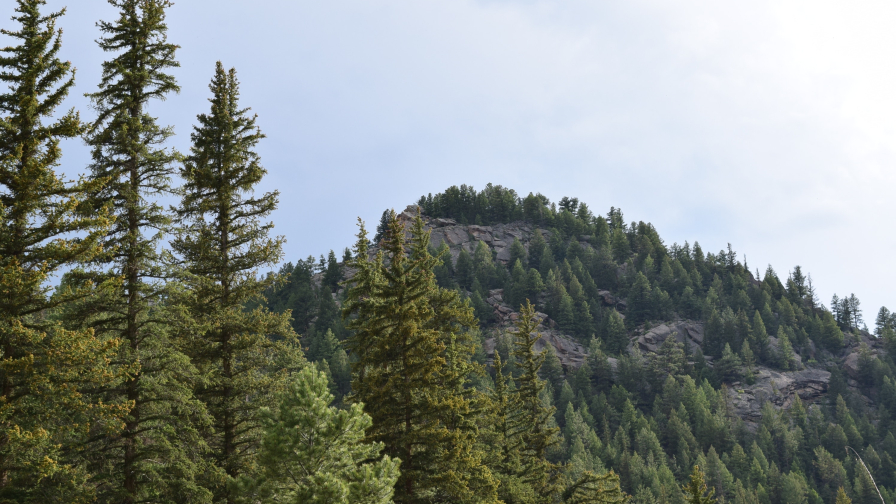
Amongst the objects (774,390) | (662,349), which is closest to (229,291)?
(662,349)

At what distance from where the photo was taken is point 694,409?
11600cm

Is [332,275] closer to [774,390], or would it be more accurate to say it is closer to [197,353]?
[774,390]

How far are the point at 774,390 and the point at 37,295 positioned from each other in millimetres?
150041

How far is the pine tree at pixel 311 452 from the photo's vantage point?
41.1 feet

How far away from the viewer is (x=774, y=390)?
438 feet

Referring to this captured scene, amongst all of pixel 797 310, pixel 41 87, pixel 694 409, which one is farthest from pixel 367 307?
pixel 797 310

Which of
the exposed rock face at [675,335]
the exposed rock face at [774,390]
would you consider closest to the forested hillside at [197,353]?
the exposed rock face at [774,390]

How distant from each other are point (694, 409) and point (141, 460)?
11908 centimetres

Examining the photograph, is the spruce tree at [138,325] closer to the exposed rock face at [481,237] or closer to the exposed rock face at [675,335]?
the exposed rock face at [675,335]

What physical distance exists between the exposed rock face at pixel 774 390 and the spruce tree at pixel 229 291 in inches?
5072

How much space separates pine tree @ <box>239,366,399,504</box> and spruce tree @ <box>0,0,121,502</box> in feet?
10.7

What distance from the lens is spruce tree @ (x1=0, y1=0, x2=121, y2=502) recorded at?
10781mm

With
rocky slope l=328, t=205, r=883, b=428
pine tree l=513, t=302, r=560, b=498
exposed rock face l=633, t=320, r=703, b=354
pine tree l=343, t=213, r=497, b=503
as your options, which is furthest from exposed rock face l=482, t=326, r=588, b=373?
pine tree l=343, t=213, r=497, b=503

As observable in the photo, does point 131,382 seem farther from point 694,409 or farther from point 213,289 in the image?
point 694,409
